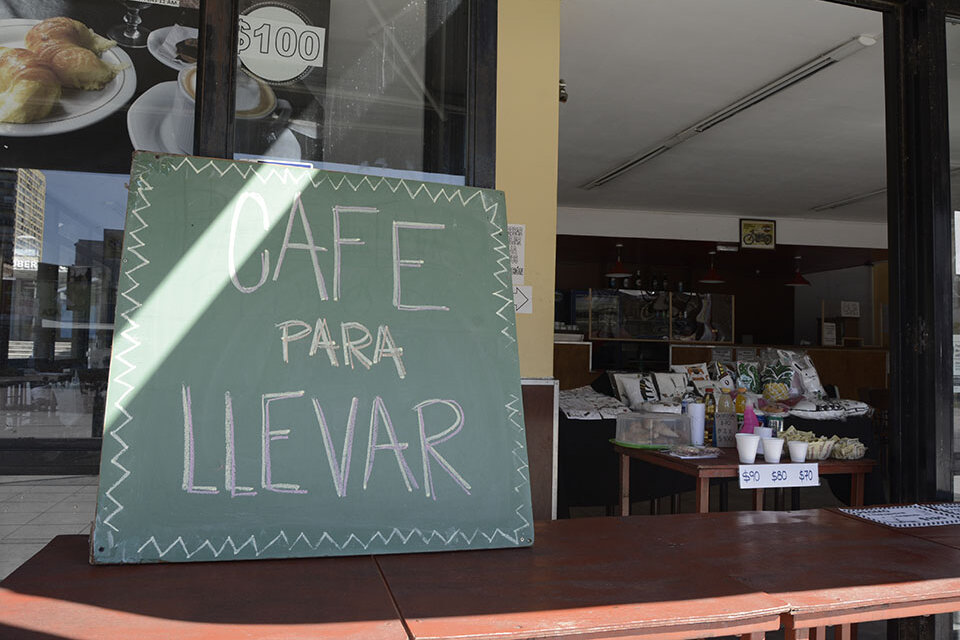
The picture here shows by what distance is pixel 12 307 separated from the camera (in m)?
3.22

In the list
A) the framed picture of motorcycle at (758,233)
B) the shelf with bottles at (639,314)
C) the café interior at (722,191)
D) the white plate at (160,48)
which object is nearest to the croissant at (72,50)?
the white plate at (160,48)

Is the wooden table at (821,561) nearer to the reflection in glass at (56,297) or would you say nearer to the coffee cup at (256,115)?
the coffee cup at (256,115)

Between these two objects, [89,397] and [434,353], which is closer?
[434,353]

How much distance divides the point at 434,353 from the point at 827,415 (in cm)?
396

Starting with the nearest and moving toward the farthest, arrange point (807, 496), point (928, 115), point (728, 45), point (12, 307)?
point (928, 115)
point (12, 307)
point (728, 45)
point (807, 496)

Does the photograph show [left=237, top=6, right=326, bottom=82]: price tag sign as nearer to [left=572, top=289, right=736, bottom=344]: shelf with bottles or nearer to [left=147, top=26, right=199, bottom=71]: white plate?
[left=147, top=26, right=199, bottom=71]: white plate

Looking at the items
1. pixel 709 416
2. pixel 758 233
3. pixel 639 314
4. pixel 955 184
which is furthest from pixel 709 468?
pixel 639 314

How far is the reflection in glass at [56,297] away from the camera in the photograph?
3199mm

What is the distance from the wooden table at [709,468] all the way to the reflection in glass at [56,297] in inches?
97.1

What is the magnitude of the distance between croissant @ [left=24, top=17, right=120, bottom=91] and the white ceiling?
7.63 ft

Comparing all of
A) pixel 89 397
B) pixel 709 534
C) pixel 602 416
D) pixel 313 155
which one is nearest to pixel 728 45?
pixel 602 416

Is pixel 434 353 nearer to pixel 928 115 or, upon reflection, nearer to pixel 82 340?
pixel 928 115

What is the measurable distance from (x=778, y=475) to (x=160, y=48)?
3278mm

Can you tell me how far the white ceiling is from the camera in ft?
13.3
